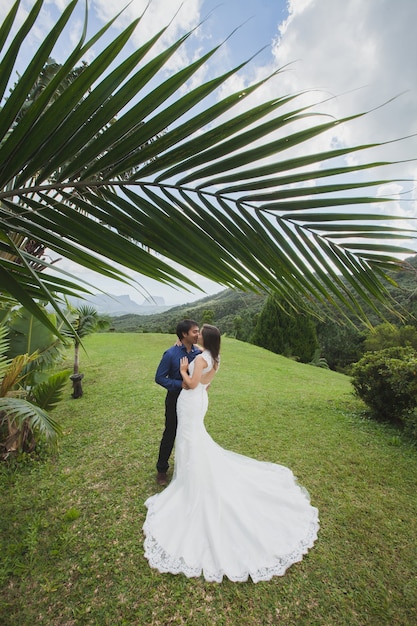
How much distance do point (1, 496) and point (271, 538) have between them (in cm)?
302

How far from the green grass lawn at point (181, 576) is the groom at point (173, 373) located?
430 mm

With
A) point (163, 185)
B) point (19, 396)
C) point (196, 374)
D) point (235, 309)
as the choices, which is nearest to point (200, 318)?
point (235, 309)

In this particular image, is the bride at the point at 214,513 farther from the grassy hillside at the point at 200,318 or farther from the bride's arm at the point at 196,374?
the grassy hillside at the point at 200,318

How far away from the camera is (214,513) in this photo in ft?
A: 9.29

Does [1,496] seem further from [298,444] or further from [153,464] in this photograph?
[298,444]

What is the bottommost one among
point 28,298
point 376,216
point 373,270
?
point 28,298

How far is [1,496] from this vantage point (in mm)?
3414

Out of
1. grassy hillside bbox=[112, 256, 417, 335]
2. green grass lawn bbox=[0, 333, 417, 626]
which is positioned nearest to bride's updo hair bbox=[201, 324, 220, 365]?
grassy hillside bbox=[112, 256, 417, 335]

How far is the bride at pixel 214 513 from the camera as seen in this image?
98.0 inches

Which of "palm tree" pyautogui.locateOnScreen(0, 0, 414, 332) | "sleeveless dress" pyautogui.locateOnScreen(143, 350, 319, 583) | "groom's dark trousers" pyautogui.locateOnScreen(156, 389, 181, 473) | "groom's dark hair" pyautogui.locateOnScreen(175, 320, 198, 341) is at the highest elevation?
"palm tree" pyautogui.locateOnScreen(0, 0, 414, 332)

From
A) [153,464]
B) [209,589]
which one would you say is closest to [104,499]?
[153,464]

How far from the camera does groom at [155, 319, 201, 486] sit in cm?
322

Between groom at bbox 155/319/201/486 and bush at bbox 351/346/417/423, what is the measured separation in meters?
3.91

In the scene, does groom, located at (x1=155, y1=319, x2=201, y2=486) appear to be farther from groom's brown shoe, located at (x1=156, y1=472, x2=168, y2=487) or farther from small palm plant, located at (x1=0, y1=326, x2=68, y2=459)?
small palm plant, located at (x1=0, y1=326, x2=68, y2=459)
